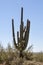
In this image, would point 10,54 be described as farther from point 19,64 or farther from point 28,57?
point 19,64

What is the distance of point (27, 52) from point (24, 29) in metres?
3.82

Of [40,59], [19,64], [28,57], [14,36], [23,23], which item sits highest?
[23,23]

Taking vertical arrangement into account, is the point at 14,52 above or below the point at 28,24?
below

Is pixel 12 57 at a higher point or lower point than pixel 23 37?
lower

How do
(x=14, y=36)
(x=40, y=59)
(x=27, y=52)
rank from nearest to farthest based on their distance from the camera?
(x=14, y=36), (x=27, y=52), (x=40, y=59)

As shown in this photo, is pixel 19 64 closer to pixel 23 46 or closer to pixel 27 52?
pixel 23 46

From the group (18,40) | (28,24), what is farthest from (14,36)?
(28,24)

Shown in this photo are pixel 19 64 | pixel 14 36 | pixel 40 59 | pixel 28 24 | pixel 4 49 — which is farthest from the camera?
pixel 40 59

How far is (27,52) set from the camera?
27406 millimetres

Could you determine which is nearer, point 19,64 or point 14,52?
point 19,64

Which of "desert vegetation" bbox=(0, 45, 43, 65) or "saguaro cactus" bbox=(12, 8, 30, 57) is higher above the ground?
"saguaro cactus" bbox=(12, 8, 30, 57)

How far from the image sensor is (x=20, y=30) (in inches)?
972

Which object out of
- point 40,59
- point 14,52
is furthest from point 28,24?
point 40,59

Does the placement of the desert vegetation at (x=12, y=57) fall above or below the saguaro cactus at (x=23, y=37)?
below
